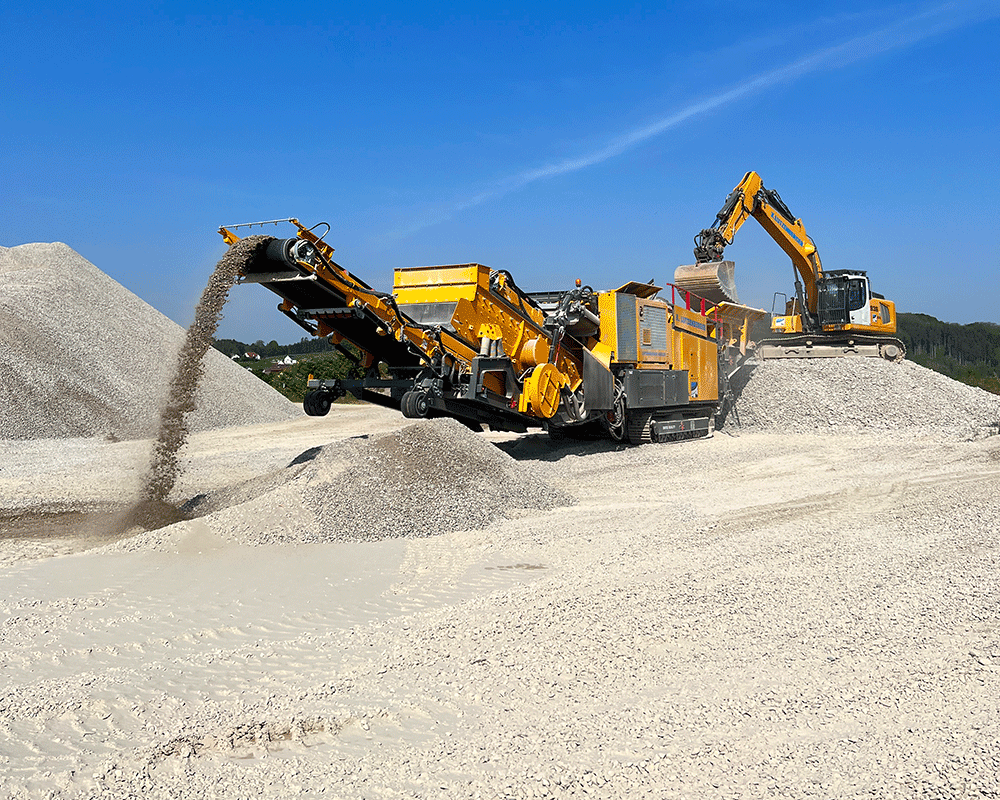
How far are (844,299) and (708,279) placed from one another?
528 cm

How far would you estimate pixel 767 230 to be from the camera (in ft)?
58.9

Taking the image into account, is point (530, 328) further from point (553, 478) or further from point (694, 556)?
point (694, 556)

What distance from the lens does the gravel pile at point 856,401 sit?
49.6ft

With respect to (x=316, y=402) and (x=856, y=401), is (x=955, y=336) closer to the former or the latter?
(x=856, y=401)

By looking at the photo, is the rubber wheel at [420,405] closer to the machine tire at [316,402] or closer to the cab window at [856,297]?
the machine tire at [316,402]

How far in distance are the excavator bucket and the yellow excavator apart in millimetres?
1899

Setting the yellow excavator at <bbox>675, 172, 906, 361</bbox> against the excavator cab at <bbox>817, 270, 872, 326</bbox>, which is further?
the excavator cab at <bbox>817, 270, 872, 326</bbox>

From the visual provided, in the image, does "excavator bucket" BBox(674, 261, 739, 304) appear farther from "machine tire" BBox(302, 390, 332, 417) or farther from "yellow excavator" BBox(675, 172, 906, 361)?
"machine tire" BBox(302, 390, 332, 417)

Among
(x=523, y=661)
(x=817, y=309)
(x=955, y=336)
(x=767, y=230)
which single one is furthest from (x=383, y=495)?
(x=955, y=336)

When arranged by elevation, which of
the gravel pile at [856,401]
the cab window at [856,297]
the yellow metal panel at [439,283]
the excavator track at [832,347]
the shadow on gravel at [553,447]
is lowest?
→ the shadow on gravel at [553,447]

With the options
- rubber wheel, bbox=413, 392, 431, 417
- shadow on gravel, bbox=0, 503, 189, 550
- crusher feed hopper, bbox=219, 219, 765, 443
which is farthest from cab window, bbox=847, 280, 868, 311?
shadow on gravel, bbox=0, 503, 189, 550

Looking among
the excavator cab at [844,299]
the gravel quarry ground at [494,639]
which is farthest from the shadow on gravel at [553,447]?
the excavator cab at [844,299]

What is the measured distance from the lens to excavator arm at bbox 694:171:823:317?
623 inches

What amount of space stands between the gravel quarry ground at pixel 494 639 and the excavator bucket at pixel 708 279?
7.45 m
